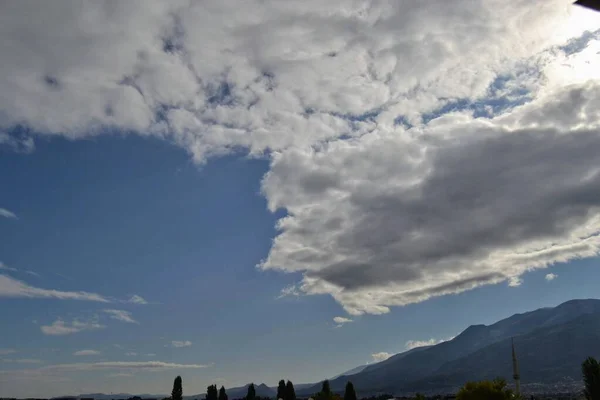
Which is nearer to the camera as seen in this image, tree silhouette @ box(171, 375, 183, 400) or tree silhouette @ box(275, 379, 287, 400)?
tree silhouette @ box(275, 379, 287, 400)

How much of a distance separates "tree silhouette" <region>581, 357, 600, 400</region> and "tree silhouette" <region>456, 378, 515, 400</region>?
9.15 m

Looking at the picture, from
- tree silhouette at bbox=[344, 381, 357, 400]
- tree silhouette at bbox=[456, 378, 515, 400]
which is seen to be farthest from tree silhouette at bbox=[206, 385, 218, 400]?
tree silhouette at bbox=[456, 378, 515, 400]

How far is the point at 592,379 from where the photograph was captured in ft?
152

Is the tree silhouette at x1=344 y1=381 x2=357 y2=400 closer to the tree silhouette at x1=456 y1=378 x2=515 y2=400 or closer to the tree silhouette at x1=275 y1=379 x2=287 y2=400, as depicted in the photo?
the tree silhouette at x1=275 y1=379 x2=287 y2=400

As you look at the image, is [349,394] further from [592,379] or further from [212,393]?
[212,393]

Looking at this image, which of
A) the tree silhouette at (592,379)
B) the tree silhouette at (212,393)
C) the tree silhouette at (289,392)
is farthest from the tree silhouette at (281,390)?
the tree silhouette at (592,379)

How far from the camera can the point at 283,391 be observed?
110 meters

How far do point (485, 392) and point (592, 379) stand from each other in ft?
40.6

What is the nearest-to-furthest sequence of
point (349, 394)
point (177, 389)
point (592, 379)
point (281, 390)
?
point (592, 379) < point (349, 394) < point (281, 390) < point (177, 389)

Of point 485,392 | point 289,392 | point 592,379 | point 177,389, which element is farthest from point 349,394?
point 177,389

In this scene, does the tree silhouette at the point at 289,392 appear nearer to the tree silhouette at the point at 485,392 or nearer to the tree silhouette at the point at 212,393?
the tree silhouette at the point at 212,393

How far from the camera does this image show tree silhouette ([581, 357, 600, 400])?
4556 centimetres

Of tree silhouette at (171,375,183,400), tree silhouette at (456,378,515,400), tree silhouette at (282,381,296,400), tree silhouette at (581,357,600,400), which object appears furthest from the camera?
tree silhouette at (171,375,183,400)

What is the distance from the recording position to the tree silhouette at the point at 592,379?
45.6 meters
